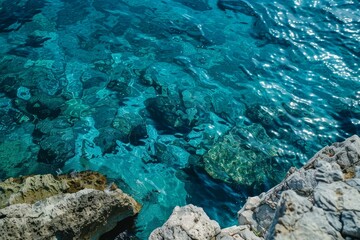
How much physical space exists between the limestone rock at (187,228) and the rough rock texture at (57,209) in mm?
1504

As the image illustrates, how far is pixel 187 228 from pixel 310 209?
6.37ft

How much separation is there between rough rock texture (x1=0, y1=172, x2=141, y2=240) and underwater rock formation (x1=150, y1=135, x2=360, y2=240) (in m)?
1.52

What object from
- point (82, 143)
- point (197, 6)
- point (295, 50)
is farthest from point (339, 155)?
Result: point (197, 6)

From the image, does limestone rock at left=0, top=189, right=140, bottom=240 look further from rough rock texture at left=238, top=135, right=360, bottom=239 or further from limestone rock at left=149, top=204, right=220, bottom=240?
rough rock texture at left=238, top=135, right=360, bottom=239

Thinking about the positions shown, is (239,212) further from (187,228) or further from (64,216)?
(64,216)

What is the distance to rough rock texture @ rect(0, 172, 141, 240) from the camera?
17.9 feet

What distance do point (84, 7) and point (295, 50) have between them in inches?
331

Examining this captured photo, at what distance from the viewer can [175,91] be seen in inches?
417

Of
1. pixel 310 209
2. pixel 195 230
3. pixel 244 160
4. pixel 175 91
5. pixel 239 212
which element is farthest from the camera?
pixel 175 91

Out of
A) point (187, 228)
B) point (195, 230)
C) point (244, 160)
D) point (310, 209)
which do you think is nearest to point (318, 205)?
point (310, 209)

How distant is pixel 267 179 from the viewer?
8.61 m

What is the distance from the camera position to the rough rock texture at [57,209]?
5461mm

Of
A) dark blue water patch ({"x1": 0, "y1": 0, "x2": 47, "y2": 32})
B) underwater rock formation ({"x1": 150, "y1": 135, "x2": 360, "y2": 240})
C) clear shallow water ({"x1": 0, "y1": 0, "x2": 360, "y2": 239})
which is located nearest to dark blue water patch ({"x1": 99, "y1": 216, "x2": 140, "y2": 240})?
clear shallow water ({"x1": 0, "y1": 0, "x2": 360, "y2": 239})

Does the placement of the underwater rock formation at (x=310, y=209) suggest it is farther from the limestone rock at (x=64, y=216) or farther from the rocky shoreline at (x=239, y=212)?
the limestone rock at (x=64, y=216)
